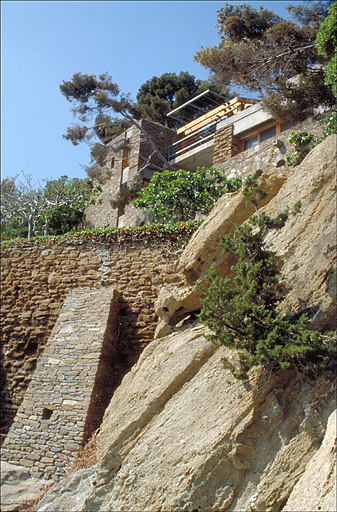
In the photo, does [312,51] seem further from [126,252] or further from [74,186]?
[74,186]

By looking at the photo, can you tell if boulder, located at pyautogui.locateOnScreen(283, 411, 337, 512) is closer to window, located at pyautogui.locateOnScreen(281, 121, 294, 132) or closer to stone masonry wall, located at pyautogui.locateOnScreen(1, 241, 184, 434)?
stone masonry wall, located at pyautogui.locateOnScreen(1, 241, 184, 434)

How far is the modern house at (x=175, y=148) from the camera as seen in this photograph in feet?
47.1

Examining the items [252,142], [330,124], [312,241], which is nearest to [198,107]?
[252,142]

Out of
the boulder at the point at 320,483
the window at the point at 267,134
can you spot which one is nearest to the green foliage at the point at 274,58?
the window at the point at 267,134

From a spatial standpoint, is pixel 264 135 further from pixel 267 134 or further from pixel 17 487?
pixel 17 487

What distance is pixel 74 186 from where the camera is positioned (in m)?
17.6

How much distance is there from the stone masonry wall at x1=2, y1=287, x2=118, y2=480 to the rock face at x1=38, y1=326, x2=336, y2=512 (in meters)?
1.16

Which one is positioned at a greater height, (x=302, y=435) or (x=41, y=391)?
(x=41, y=391)

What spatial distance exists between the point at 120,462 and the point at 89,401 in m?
2.03

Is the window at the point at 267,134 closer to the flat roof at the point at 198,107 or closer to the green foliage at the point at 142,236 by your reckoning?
the green foliage at the point at 142,236

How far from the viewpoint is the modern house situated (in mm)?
14370

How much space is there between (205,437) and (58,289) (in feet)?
19.4

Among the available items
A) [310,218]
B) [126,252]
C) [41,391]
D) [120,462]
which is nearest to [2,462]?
[41,391]

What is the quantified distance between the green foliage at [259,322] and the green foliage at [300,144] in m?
4.64
